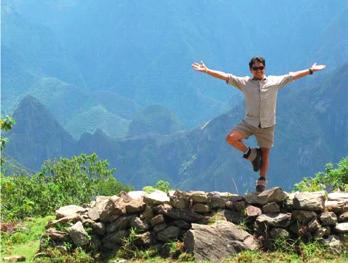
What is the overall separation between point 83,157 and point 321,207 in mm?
32975

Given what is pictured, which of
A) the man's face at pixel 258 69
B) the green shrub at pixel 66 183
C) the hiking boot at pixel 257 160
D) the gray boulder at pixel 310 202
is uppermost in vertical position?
the green shrub at pixel 66 183

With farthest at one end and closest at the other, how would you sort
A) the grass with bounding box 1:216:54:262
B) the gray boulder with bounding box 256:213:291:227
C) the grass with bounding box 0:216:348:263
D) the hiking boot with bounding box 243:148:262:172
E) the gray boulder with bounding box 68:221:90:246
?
the grass with bounding box 1:216:54:262 < the hiking boot with bounding box 243:148:262:172 < the gray boulder with bounding box 68:221:90:246 < the gray boulder with bounding box 256:213:291:227 < the grass with bounding box 0:216:348:263

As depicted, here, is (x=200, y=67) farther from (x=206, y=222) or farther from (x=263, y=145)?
(x=206, y=222)

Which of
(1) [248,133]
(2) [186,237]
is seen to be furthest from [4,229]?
(1) [248,133]

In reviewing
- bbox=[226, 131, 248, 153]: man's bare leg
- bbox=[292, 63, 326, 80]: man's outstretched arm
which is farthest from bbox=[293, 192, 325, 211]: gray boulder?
bbox=[292, 63, 326, 80]: man's outstretched arm

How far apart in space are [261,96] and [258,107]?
29 cm

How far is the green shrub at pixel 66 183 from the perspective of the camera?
110ft

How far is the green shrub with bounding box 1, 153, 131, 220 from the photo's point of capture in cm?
3356

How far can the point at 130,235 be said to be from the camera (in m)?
12.7

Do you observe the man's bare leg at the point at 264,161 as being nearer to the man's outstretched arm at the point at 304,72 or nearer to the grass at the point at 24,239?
the man's outstretched arm at the point at 304,72

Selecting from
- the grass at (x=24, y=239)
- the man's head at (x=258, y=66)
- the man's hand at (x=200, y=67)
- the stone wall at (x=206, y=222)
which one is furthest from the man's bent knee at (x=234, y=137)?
the grass at (x=24, y=239)

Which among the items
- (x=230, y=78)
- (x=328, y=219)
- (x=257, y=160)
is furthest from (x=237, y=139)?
(x=328, y=219)

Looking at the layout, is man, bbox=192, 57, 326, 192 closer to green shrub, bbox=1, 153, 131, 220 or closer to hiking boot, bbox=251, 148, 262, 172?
hiking boot, bbox=251, 148, 262, 172

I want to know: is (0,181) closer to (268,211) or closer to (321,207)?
(268,211)
